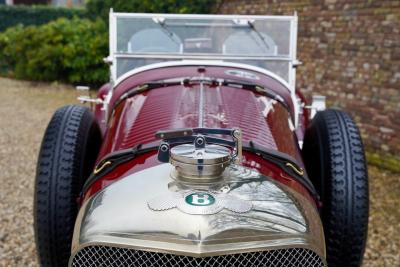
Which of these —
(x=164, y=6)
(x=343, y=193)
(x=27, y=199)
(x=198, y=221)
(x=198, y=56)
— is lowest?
(x=27, y=199)

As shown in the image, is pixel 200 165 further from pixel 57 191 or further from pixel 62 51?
pixel 62 51

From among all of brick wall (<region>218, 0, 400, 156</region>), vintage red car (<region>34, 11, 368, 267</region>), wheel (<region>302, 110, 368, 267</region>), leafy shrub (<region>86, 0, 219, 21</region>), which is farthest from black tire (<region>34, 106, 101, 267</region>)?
leafy shrub (<region>86, 0, 219, 21</region>)

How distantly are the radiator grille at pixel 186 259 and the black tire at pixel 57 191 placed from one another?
24.5 inches

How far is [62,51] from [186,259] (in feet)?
32.6

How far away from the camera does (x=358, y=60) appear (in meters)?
5.62

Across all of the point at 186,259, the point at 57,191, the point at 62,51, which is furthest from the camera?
the point at 62,51

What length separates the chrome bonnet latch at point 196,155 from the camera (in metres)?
1.54

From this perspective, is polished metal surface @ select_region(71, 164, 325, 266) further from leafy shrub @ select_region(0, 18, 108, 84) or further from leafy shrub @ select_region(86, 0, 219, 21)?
leafy shrub @ select_region(0, 18, 108, 84)

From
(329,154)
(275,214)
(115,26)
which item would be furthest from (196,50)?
(275,214)

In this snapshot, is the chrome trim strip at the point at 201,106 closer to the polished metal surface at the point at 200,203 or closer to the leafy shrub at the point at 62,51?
the polished metal surface at the point at 200,203

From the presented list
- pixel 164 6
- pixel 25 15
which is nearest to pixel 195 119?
pixel 164 6

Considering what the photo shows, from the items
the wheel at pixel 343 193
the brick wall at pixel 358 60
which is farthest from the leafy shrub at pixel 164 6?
the wheel at pixel 343 193

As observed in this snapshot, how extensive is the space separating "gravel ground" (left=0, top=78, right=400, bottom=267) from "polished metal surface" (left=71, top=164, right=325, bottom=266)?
6.50 feet

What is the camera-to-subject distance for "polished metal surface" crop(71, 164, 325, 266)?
4.61 ft
